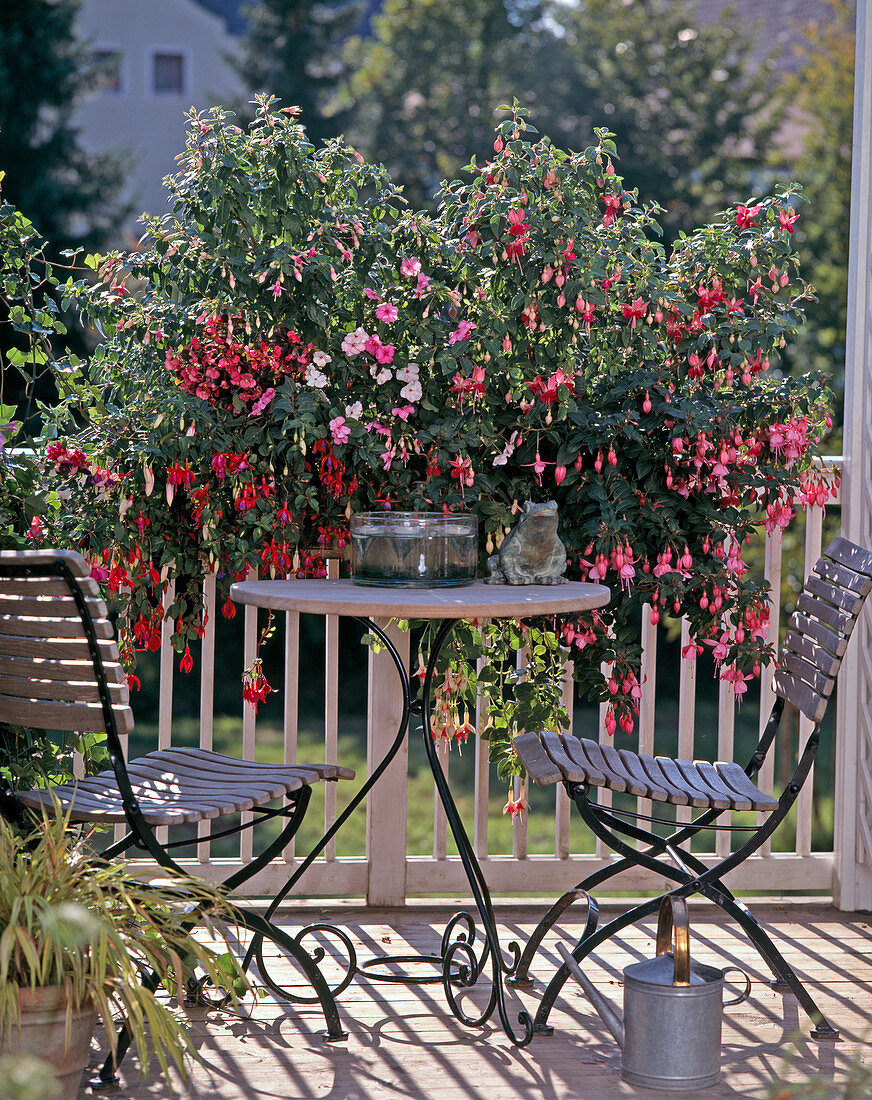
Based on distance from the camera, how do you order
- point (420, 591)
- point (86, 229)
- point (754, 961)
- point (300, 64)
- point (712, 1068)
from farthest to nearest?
point (300, 64) < point (86, 229) < point (754, 961) < point (420, 591) < point (712, 1068)

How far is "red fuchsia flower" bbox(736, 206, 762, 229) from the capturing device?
3.07 meters

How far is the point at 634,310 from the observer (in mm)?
3006

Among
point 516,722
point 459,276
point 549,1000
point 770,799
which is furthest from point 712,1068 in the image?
point 459,276

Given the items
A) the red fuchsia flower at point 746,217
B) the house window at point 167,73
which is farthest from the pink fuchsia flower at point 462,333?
the house window at point 167,73

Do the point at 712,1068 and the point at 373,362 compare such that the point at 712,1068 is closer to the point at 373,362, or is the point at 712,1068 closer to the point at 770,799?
the point at 770,799

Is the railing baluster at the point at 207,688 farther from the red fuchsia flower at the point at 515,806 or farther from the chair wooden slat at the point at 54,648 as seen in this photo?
the chair wooden slat at the point at 54,648

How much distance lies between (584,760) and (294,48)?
13.7 metres

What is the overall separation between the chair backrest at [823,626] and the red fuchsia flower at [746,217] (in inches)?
30.7

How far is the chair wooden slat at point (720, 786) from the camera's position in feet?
8.52

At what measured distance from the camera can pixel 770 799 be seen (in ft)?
8.86

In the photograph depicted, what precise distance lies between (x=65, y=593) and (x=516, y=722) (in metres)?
1.38

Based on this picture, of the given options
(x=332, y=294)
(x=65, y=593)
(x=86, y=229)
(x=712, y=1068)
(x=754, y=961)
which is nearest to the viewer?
(x=65, y=593)

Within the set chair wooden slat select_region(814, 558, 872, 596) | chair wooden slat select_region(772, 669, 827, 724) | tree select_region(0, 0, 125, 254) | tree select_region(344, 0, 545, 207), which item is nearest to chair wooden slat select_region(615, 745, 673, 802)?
chair wooden slat select_region(772, 669, 827, 724)

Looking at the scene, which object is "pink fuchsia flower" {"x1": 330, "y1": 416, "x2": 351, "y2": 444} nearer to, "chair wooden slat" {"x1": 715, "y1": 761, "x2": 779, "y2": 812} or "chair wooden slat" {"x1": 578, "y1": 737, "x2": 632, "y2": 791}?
"chair wooden slat" {"x1": 578, "y1": 737, "x2": 632, "y2": 791}
